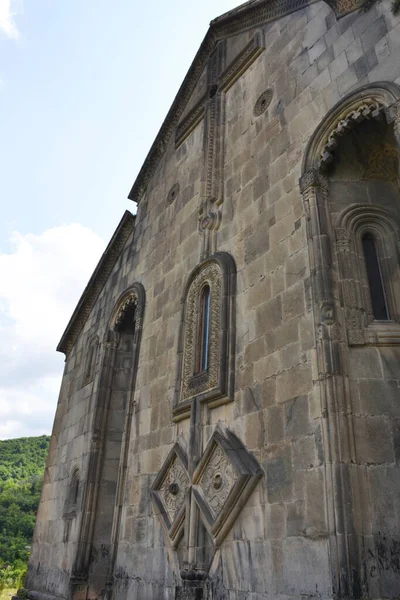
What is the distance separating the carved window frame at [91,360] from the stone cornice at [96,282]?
52.8 inches

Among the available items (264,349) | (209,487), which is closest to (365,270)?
(264,349)

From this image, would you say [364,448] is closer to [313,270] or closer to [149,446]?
[313,270]

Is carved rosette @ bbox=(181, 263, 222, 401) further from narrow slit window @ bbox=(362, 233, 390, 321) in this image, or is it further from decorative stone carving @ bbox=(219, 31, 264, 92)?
decorative stone carving @ bbox=(219, 31, 264, 92)

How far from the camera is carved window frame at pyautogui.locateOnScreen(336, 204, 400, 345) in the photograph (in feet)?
19.7

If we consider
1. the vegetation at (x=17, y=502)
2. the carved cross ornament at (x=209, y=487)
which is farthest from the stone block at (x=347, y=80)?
the vegetation at (x=17, y=502)

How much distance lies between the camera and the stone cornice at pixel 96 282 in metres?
14.1

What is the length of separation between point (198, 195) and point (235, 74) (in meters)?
2.80

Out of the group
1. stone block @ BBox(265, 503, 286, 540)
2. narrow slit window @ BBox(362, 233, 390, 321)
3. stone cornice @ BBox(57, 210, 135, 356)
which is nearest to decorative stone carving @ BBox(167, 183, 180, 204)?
stone cornice @ BBox(57, 210, 135, 356)

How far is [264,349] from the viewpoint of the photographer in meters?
7.16

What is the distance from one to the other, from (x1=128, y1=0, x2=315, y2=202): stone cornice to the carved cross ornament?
803cm

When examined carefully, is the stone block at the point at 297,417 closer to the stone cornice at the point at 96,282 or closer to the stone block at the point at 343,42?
the stone block at the point at 343,42

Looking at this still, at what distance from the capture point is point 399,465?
17.3ft

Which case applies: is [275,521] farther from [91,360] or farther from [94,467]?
[91,360]

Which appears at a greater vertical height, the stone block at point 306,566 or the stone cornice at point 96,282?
the stone cornice at point 96,282
